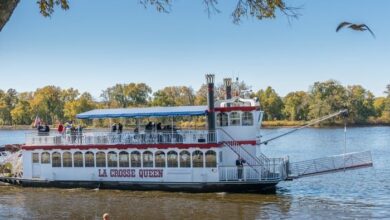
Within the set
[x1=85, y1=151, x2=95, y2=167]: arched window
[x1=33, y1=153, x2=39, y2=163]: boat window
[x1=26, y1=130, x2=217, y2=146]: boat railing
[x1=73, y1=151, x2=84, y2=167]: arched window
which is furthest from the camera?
[x1=33, y1=153, x2=39, y2=163]: boat window

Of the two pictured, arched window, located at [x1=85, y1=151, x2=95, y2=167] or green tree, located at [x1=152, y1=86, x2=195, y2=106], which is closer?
arched window, located at [x1=85, y1=151, x2=95, y2=167]

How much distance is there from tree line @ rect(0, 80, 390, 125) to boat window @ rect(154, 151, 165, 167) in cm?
8841

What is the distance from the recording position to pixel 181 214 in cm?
2578

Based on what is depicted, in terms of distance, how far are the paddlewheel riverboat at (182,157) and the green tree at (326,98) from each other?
100m

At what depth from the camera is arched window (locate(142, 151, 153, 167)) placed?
30859mm

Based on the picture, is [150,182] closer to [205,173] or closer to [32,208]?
[205,173]

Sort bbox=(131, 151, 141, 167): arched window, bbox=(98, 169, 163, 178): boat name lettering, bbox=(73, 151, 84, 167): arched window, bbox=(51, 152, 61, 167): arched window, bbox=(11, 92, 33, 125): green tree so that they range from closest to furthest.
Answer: bbox=(98, 169, 163, 178): boat name lettering, bbox=(131, 151, 141, 167): arched window, bbox=(73, 151, 84, 167): arched window, bbox=(51, 152, 61, 167): arched window, bbox=(11, 92, 33, 125): green tree

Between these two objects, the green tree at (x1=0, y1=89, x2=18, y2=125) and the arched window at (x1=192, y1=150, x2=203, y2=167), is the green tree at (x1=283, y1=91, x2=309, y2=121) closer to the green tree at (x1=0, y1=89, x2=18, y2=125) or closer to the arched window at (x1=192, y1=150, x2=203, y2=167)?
the green tree at (x1=0, y1=89, x2=18, y2=125)

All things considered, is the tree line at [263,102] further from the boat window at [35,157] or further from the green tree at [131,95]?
the boat window at [35,157]

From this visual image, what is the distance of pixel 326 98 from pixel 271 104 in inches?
542

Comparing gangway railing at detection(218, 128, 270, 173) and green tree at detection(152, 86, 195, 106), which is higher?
green tree at detection(152, 86, 195, 106)

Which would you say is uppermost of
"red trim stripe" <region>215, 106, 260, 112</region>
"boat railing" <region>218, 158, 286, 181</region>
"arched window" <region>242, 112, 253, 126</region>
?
"red trim stripe" <region>215, 106, 260, 112</region>

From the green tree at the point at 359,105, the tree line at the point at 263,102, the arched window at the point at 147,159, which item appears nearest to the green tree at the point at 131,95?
the tree line at the point at 263,102

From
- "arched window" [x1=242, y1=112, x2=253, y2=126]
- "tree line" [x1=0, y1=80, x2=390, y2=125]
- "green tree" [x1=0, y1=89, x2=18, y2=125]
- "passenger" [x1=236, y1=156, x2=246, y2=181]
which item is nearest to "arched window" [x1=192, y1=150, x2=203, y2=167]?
"passenger" [x1=236, y1=156, x2=246, y2=181]
